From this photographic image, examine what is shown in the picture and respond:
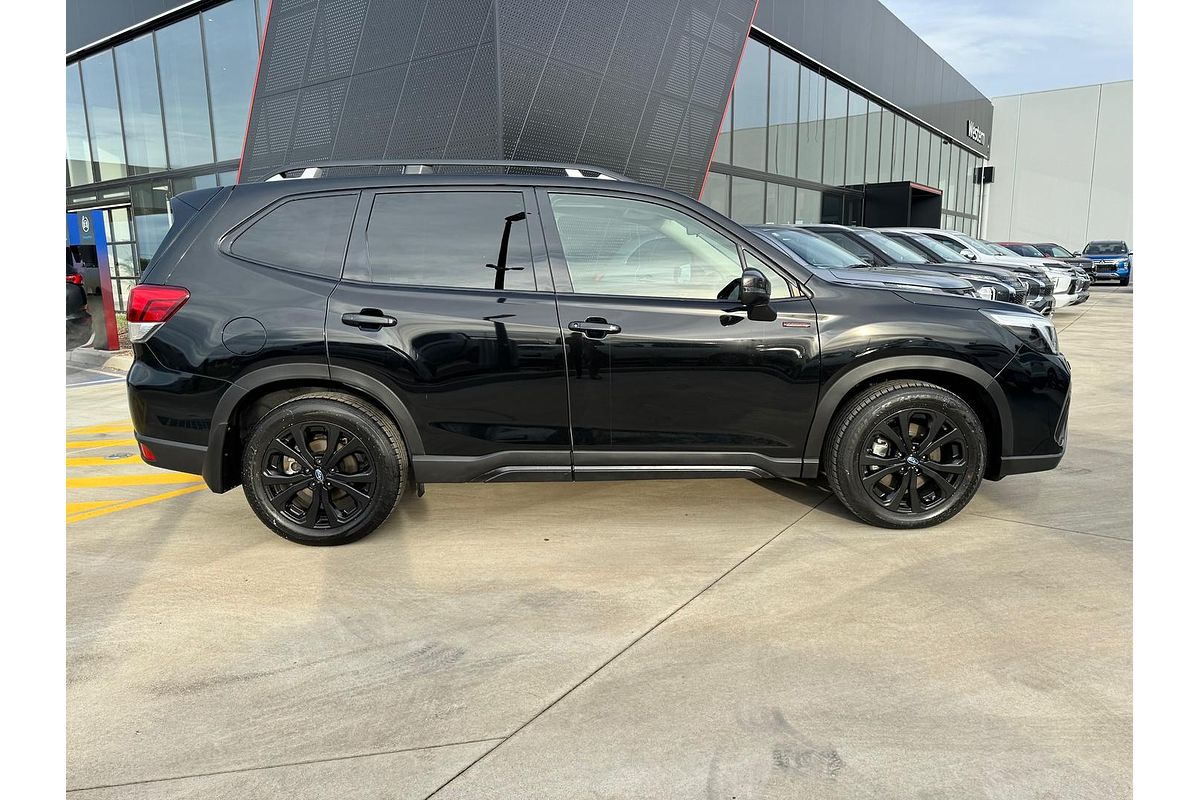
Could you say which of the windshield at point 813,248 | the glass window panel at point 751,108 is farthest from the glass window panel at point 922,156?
the windshield at point 813,248

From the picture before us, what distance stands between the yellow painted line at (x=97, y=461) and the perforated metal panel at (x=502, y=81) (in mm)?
6455

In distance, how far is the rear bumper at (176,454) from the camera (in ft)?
12.9

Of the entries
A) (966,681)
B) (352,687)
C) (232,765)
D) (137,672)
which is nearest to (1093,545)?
(966,681)

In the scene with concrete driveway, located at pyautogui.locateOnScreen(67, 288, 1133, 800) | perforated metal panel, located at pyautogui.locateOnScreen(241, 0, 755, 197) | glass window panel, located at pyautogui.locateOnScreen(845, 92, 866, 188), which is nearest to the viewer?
concrete driveway, located at pyautogui.locateOnScreen(67, 288, 1133, 800)

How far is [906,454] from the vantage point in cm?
406

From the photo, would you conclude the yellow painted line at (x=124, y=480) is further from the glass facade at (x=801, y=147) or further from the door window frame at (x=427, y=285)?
the glass facade at (x=801, y=147)

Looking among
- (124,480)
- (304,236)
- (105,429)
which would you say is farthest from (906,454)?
(105,429)

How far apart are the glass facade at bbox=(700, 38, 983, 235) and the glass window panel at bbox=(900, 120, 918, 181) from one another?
0.04 m

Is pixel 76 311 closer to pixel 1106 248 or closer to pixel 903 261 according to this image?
pixel 903 261

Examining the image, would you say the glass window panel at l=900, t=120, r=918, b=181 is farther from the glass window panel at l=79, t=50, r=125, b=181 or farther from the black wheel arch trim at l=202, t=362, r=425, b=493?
the black wheel arch trim at l=202, t=362, r=425, b=493

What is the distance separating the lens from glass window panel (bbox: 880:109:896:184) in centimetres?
2655

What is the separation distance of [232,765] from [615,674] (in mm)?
1282

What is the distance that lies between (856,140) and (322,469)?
24444 millimetres

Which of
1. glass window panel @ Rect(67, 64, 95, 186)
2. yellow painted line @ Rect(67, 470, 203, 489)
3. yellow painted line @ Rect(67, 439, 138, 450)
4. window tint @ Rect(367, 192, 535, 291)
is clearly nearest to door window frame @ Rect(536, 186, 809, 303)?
window tint @ Rect(367, 192, 535, 291)
